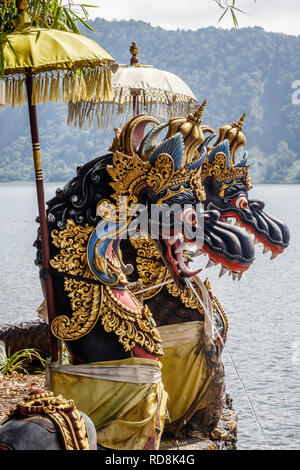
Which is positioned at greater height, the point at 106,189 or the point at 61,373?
the point at 106,189

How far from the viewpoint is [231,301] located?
14023mm

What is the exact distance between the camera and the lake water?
22.9 feet

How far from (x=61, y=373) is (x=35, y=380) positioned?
3.11m

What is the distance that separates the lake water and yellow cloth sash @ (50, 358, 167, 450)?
244cm

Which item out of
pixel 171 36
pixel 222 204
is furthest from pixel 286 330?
pixel 171 36

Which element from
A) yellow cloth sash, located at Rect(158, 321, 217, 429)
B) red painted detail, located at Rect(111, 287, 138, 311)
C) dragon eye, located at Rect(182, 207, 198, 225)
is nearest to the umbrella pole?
red painted detail, located at Rect(111, 287, 138, 311)

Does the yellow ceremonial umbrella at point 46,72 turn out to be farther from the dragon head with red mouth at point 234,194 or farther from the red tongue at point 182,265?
the dragon head with red mouth at point 234,194

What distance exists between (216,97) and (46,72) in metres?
54.4

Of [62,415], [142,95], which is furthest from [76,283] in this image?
[142,95]

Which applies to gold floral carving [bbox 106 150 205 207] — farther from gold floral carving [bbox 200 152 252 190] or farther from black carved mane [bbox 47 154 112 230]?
gold floral carving [bbox 200 152 252 190]

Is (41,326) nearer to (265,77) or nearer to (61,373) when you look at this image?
(61,373)

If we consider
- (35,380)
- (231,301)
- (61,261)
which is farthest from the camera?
(231,301)

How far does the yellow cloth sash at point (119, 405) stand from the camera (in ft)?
11.9
